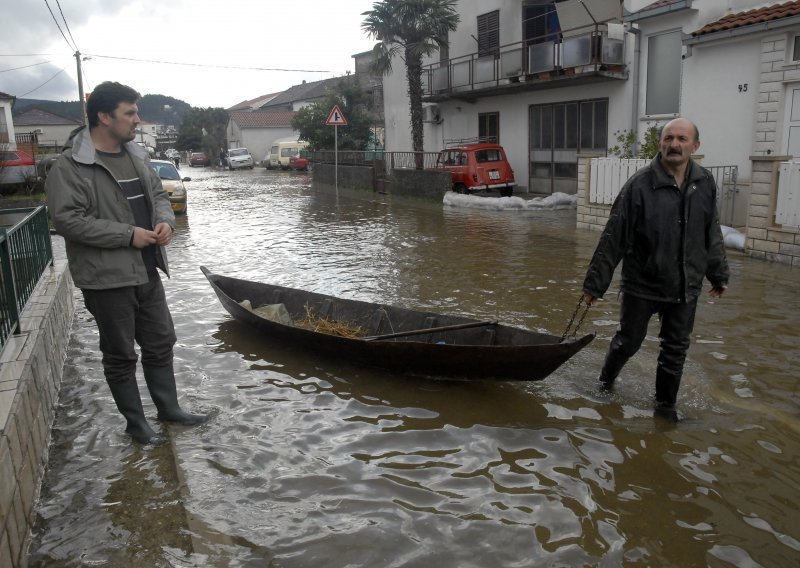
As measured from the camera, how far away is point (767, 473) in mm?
4129

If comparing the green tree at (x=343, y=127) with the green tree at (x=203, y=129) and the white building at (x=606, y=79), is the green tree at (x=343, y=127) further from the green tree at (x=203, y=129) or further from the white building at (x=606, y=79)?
the green tree at (x=203, y=129)

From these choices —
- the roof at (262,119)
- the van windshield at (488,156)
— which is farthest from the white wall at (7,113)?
the van windshield at (488,156)

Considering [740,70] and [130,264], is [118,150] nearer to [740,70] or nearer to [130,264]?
[130,264]

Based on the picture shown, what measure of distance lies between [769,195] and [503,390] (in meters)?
6.77

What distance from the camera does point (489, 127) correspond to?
23.9 meters

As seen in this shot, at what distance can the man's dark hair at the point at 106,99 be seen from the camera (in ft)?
13.5

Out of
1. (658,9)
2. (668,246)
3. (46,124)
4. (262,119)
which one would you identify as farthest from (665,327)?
(46,124)

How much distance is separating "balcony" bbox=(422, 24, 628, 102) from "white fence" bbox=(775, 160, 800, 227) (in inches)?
344

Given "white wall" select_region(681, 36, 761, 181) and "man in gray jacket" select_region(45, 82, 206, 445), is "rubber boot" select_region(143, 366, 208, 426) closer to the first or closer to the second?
"man in gray jacket" select_region(45, 82, 206, 445)

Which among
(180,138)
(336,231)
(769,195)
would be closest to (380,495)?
(769,195)

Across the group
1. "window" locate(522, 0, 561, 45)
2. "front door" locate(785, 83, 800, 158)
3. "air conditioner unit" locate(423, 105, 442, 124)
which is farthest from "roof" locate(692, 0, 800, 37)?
"air conditioner unit" locate(423, 105, 442, 124)

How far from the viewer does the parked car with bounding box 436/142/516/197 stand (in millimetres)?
19938

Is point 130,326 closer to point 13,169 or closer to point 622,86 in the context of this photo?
point 622,86

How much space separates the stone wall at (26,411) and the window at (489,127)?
1921 cm
